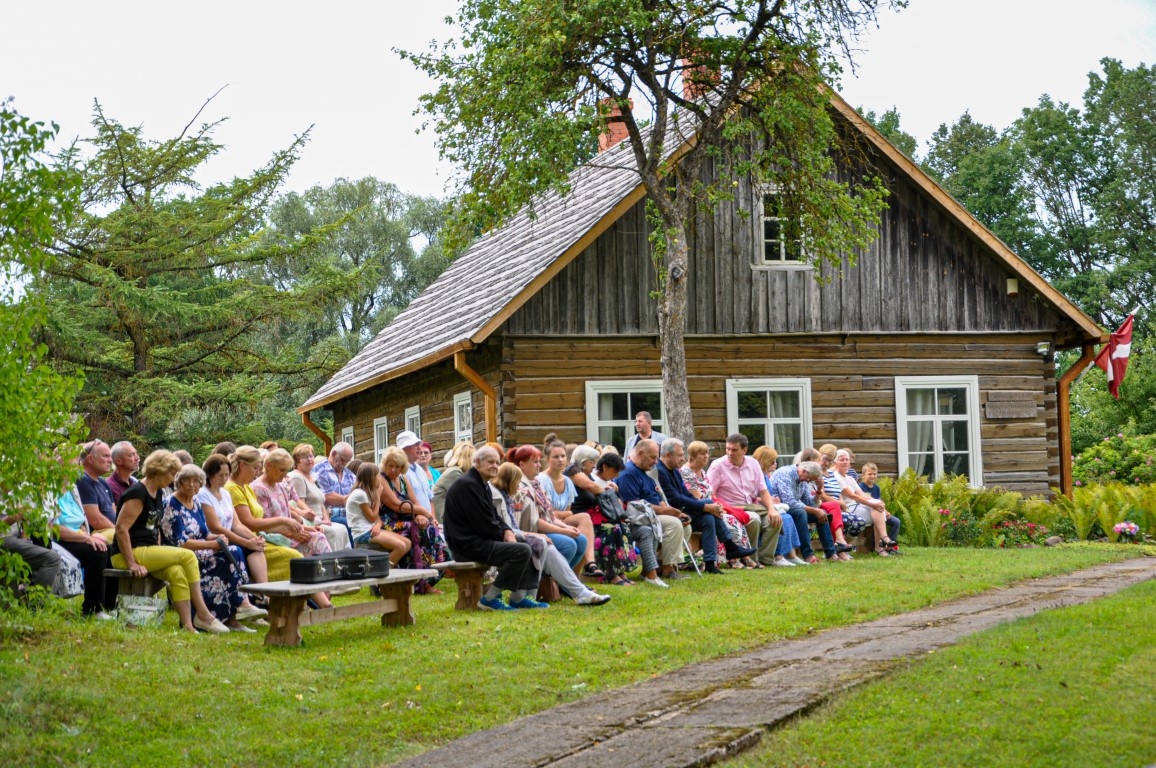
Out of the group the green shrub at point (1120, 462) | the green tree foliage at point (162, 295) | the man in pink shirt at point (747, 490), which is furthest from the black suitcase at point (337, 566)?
the green shrub at point (1120, 462)

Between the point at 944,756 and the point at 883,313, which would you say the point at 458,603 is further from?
the point at 883,313

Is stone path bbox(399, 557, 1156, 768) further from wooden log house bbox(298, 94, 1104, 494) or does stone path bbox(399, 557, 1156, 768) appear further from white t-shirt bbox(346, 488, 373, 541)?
wooden log house bbox(298, 94, 1104, 494)

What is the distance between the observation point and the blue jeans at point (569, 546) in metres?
11.8

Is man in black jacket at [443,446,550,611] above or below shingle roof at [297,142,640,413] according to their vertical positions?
below

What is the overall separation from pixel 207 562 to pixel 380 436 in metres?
15.2

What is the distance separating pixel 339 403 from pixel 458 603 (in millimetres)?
17890

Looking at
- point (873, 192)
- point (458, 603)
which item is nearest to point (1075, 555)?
point (873, 192)

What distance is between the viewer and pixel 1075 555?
15.7 metres

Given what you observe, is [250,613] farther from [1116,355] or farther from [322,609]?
[1116,355]

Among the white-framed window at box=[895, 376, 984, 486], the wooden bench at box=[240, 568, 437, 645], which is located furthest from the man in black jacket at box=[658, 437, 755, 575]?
the white-framed window at box=[895, 376, 984, 486]

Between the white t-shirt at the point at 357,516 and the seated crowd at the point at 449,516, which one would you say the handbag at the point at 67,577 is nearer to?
the seated crowd at the point at 449,516

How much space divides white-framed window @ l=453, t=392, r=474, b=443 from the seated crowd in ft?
14.4

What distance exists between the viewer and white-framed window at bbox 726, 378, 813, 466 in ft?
63.8

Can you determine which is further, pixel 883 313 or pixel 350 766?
pixel 883 313
